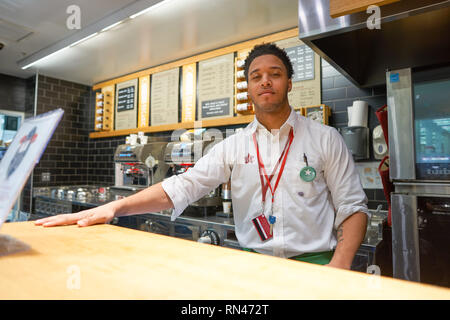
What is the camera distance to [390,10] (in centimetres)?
124

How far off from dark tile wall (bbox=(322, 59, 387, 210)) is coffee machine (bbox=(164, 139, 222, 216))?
1.17m

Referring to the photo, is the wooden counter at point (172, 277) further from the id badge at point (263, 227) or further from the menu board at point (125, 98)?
the menu board at point (125, 98)

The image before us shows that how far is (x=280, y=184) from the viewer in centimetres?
149

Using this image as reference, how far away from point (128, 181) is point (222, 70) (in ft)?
6.36

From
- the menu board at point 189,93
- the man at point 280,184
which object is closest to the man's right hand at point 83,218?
the man at point 280,184

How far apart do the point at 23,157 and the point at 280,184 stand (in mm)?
1092

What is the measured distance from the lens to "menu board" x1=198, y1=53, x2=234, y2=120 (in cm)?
353

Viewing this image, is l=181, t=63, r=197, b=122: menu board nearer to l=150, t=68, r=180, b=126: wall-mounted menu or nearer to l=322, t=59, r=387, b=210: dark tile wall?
l=150, t=68, r=180, b=126: wall-mounted menu

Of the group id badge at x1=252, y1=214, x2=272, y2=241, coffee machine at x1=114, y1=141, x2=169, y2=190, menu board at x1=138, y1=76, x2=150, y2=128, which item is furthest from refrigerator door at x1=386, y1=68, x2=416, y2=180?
menu board at x1=138, y1=76, x2=150, y2=128

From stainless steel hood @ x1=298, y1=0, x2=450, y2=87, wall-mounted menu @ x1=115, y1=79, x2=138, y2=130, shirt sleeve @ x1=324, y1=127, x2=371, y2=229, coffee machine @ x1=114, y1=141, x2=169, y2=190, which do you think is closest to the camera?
stainless steel hood @ x1=298, y1=0, x2=450, y2=87

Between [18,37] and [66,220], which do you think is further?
[18,37]

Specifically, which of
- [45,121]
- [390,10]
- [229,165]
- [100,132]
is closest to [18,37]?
[100,132]

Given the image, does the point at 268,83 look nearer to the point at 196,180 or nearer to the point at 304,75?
the point at 196,180

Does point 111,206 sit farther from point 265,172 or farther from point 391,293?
point 391,293
